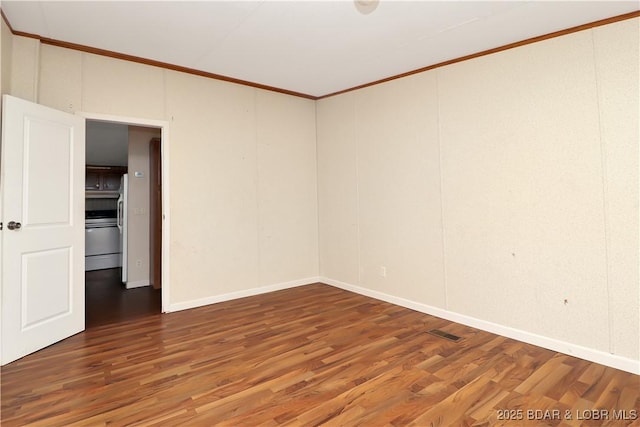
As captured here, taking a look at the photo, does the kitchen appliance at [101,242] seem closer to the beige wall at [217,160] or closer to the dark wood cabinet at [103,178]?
the dark wood cabinet at [103,178]

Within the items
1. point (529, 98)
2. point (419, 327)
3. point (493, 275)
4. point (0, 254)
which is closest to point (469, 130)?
point (529, 98)

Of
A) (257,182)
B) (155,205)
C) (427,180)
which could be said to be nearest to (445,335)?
(427,180)

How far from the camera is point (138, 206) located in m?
5.18

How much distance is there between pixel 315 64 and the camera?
12.5ft

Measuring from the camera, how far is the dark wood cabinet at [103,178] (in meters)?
8.14

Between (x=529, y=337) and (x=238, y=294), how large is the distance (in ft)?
10.9

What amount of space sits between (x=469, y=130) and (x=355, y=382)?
104 inches

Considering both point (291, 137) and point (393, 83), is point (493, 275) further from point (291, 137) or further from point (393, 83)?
point (291, 137)

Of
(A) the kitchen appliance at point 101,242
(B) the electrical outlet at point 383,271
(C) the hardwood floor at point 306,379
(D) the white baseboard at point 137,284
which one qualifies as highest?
(A) the kitchen appliance at point 101,242

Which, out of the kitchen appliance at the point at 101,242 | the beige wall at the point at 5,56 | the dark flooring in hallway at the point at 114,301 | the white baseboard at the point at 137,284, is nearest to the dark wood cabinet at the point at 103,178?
the kitchen appliance at the point at 101,242

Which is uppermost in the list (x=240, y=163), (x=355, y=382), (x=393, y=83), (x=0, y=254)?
(x=393, y=83)

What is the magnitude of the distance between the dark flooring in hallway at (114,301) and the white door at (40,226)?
48cm

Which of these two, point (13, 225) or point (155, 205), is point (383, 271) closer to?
point (155, 205)

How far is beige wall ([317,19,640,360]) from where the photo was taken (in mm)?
2605
